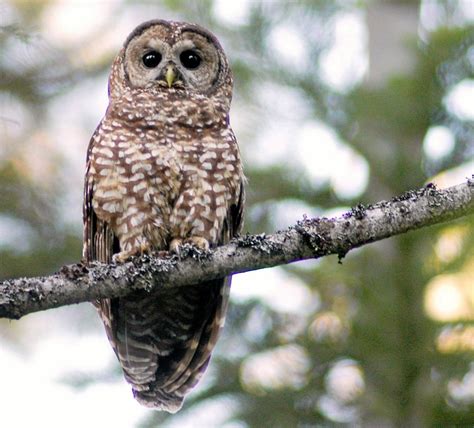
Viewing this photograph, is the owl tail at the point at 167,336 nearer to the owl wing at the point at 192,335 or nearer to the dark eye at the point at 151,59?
the owl wing at the point at 192,335

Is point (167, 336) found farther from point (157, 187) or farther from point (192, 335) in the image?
point (157, 187)

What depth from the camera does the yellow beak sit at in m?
5.52

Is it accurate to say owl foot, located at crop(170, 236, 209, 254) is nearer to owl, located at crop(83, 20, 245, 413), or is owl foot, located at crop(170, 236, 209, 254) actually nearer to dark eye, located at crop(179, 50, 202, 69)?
owl, located at crop(83, 20, 245, 413)

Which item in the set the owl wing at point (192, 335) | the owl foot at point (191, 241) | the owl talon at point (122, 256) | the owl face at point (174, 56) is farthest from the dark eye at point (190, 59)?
the owl talon at point (122, 256)

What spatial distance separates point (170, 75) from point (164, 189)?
76 cm

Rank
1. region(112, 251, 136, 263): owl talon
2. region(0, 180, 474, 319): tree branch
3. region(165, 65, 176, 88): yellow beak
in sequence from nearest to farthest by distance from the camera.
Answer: region(0, 180, 474, 319): tree branch, region(112, 251, 136, 263): owl talon, region(165, 65, 176, 88): yellow beak

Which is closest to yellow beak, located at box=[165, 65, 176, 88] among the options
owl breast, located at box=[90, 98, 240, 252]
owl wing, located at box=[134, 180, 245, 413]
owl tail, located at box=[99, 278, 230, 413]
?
owl breast, located at box=[90, 98, 240, 252]

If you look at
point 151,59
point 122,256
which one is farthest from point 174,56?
point 122,256

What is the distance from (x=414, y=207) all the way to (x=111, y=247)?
1552 mm

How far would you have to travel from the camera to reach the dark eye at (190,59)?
5.71 m

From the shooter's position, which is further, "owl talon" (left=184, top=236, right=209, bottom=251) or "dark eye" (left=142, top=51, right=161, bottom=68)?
"dark eye" (left=142, top=51, right=161, bottom=68)

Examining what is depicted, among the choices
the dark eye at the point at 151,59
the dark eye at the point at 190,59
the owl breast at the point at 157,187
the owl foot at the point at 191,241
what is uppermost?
the dark eye at the point at 190,59

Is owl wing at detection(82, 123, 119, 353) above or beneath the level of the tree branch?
above

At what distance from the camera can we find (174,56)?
5.65 m
